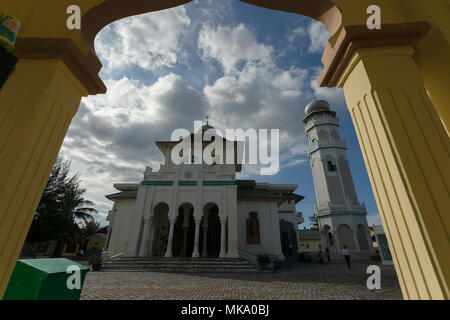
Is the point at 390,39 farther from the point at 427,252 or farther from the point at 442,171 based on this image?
the point at 427,252

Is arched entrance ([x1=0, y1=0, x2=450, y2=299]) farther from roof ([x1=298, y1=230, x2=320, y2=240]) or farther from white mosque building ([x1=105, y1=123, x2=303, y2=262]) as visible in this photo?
roof ([x1=298, y1=230, x2=320, y2=240])

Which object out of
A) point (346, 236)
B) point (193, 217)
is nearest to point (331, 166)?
point (346, 236)

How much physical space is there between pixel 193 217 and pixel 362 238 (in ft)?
66.8

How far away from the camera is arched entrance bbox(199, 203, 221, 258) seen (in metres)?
16.0

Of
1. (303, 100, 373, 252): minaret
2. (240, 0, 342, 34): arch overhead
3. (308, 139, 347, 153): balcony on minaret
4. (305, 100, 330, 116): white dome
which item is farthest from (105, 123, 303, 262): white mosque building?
(305, 100, 330, 116): white dome

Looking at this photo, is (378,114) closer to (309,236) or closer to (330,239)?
(330,239)

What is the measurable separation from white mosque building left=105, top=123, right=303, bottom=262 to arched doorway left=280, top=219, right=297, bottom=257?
4.08 m

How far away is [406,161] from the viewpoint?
1548mm

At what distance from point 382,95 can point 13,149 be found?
9.87 ft

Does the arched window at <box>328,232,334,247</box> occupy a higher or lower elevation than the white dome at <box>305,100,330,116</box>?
lower

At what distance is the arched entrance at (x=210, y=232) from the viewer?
1595 centimetres

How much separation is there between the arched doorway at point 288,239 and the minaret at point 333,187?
768 centimetres

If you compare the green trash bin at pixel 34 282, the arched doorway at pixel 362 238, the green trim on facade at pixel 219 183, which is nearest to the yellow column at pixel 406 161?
the green trash bin at pixel 34 282
